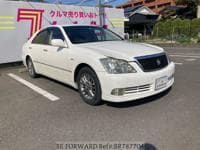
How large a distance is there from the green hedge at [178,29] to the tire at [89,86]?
2120 centimetres

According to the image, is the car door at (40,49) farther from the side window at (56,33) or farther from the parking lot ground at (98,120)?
the parking lot ground at (98,120)

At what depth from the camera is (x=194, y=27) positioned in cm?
2439

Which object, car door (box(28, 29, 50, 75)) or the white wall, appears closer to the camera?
car door (box(28, 29, 50, 75))

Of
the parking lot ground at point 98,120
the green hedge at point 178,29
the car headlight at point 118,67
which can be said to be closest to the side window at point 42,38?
the parking lot ground at point 98,120

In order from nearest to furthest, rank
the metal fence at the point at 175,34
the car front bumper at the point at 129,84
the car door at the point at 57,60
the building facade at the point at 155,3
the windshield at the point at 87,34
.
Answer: the car front bumper at the point at 129,84 → the car door at the point at 57,60 → the windshield at the point at 87,34 → the metal fence at the point at 175,34 → the building facade at the point at 155,3

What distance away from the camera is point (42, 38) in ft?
20.0

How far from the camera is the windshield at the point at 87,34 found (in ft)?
17.0

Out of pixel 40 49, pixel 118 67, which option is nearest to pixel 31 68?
pixel 40 49

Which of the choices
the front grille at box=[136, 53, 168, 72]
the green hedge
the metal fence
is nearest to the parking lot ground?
the front grille at box=[136, 53, 168, 72]

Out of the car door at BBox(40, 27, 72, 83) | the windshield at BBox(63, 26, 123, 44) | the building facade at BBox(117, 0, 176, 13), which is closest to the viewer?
the car door at BBox(40, 27, 72, 83)

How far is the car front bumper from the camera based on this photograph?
388 centimetres

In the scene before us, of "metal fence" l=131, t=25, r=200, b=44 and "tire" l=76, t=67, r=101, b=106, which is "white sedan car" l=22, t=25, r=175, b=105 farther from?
"metal fence" l=131, t=25, r=200, b=44

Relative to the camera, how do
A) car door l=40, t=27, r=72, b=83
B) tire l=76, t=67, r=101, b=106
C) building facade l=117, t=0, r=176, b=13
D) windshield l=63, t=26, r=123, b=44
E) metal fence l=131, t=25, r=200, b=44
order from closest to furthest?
tire l=76, t=67, r=101, b=106 < car door l=40, t=27, r=72, b=83 < windshield l=63, t=26, r=123, b=44 < metal fence l=131, t=25, r=200, b=44 < building facade l=117, t=0, r=176, b=13
